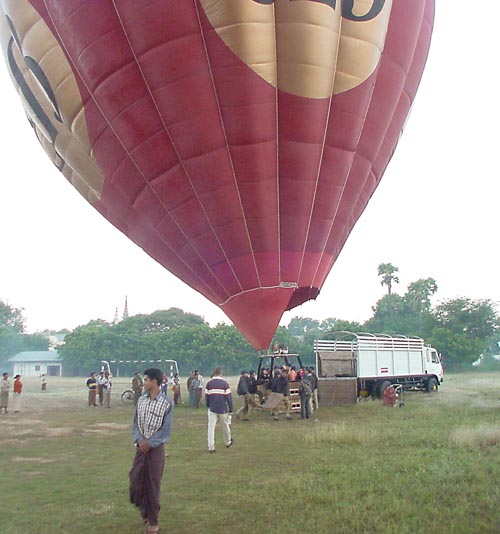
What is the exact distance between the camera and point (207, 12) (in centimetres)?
895

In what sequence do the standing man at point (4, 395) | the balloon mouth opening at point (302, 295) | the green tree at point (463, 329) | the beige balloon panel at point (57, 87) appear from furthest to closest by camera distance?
the green tree at point (463, 329)
the standing man at point (4, 395)
the balloon mouth opening at point (302, 295)
the beige balloon panel at point (57, 87)

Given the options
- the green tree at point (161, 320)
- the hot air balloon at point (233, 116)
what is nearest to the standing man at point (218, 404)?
the hot air balloon at point (233, 116)

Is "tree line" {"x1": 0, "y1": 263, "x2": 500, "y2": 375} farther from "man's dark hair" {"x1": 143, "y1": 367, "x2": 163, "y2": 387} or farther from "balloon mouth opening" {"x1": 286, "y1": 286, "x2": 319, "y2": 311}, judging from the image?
"man's dark hair" {"x1": 143, "y1": 367, "x2": 163, "y2": 387}

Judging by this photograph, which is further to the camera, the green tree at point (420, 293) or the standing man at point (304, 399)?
the green tree at point (420, 293)

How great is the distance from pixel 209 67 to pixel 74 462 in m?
7.10

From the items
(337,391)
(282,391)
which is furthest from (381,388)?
(282,391)

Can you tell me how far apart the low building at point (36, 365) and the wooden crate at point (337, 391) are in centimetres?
6492

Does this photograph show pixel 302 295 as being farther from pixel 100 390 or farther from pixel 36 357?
pixel 36 357

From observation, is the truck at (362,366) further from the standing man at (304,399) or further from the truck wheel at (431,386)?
the standing man at (304,399)

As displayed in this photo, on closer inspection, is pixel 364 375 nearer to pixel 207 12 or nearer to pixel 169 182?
pixel 169 182

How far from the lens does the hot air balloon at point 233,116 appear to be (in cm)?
922

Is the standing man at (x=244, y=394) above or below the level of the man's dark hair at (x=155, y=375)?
below

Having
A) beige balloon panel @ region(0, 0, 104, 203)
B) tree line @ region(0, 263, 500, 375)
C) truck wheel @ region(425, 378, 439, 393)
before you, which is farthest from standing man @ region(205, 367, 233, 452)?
tree line @ region(0, 263, 500, 375)

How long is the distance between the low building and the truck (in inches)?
2516
